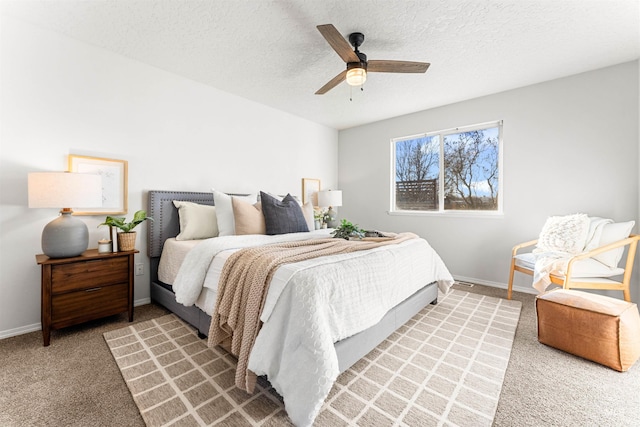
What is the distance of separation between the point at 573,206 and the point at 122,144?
4978mm

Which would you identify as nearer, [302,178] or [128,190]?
[128,190]

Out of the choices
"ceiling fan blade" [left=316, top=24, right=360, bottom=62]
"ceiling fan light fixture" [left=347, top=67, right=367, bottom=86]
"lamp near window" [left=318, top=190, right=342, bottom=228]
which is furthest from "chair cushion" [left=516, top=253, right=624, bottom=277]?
"lamp near window" [left=318, top=190, right=342, bottom=228]

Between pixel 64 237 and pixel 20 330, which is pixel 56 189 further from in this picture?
pixel 20 330

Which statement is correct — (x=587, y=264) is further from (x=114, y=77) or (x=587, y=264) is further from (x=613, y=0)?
(x=114, y=77)

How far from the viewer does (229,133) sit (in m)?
3.57

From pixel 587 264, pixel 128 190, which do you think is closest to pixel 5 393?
pixel 128 190

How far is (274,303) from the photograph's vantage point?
1.42 meters

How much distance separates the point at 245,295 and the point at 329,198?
3087 mm

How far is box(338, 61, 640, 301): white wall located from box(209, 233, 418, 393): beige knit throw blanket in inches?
109

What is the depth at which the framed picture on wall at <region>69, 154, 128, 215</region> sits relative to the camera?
2.44m

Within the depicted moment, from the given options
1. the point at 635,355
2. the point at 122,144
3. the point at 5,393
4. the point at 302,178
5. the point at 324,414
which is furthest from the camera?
the point at 302,178

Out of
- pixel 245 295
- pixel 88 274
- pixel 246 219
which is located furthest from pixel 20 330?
pixel 245 295

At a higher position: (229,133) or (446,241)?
(229,133)

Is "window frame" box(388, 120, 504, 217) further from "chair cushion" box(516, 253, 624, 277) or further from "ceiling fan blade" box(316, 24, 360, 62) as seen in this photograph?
"ceiling fan blade" box(316, 24, 360, 62)
